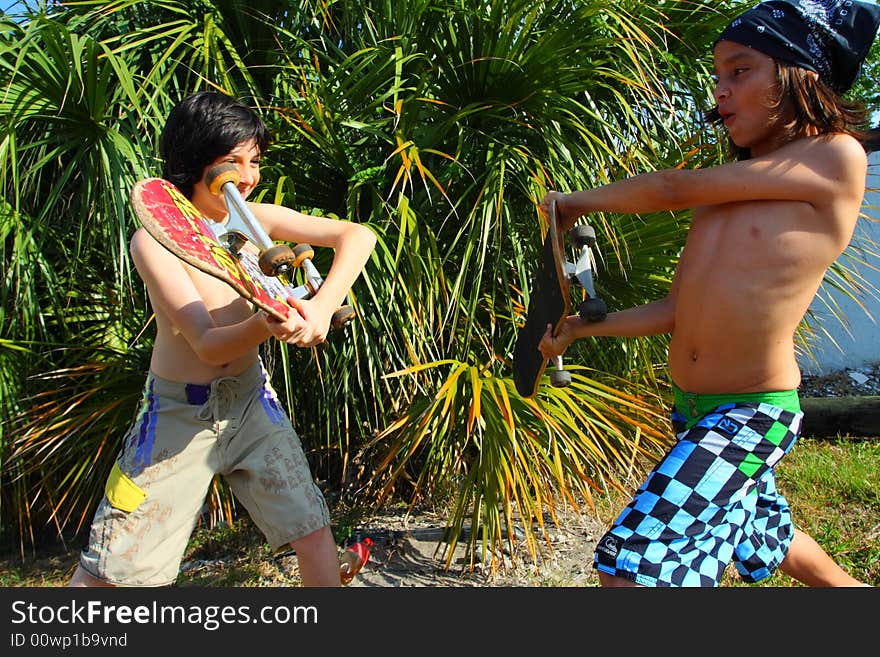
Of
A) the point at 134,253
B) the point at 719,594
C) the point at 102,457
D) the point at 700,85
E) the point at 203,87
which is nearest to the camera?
the point at 719,594

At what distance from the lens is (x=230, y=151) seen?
6.49ft

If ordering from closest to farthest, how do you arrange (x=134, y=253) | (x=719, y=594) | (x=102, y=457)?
(x=719, y=594) → (x=134, y=253) → (x=102, y=457)

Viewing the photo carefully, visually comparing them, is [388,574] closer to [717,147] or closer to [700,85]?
[717,147]

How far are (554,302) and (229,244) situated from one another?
778 mm

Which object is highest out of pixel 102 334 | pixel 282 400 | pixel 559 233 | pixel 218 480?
pixel 559 233

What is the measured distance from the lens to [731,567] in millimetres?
2770

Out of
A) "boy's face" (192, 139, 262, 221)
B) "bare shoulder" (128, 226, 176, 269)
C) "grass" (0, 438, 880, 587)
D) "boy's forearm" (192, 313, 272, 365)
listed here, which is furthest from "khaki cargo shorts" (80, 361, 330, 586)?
"grass" (0, 438, 880, 587)

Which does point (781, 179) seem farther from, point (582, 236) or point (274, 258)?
point (274, 258)

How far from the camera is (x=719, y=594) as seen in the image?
1750 mm

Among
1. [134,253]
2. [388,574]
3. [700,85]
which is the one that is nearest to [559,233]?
[134,253]

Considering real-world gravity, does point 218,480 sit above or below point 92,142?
below

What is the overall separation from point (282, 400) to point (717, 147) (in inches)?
78.3

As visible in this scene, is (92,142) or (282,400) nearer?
(92,142)

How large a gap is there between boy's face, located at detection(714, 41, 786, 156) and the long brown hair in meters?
0.02
